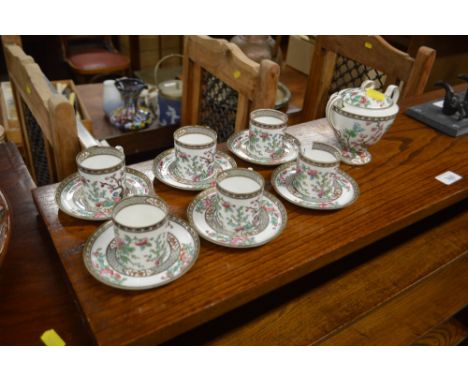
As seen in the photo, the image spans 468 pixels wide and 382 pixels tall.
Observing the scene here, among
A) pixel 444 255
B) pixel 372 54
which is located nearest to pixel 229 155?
pixel 444 255

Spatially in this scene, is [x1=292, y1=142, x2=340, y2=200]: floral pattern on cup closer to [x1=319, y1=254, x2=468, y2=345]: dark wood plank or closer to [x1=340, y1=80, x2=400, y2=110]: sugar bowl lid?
[x1=340, y1=80, x2=400, y2=110]: sugar bowl lid

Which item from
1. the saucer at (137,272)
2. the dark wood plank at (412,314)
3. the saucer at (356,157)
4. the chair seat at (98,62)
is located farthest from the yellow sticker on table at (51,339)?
the chair seat at (98,62)

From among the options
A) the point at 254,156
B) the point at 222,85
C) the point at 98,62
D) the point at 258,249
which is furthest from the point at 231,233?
the point at 98,62

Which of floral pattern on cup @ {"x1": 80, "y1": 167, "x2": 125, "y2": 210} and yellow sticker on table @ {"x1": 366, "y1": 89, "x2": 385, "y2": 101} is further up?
yellow sticker on table @ {"x1": 366, "y1": 89, "x2": 385, "y2": 101}

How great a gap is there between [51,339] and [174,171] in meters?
0.42

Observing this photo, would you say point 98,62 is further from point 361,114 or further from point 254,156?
point 361,114

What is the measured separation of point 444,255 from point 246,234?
575mm

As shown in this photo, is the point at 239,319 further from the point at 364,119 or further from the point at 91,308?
the point at 364,119

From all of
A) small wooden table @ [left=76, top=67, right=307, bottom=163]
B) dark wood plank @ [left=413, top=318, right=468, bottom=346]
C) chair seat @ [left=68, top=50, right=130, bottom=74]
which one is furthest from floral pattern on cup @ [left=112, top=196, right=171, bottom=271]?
chair seat @ [left=68, top=50, right=130, bottom=74]

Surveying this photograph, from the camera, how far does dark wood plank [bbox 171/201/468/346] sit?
86 cm

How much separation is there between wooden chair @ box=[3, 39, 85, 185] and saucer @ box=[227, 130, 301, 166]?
37 cm

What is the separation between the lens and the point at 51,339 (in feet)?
2.33

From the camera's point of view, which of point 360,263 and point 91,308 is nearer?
point 91,308

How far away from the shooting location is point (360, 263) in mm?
1049
